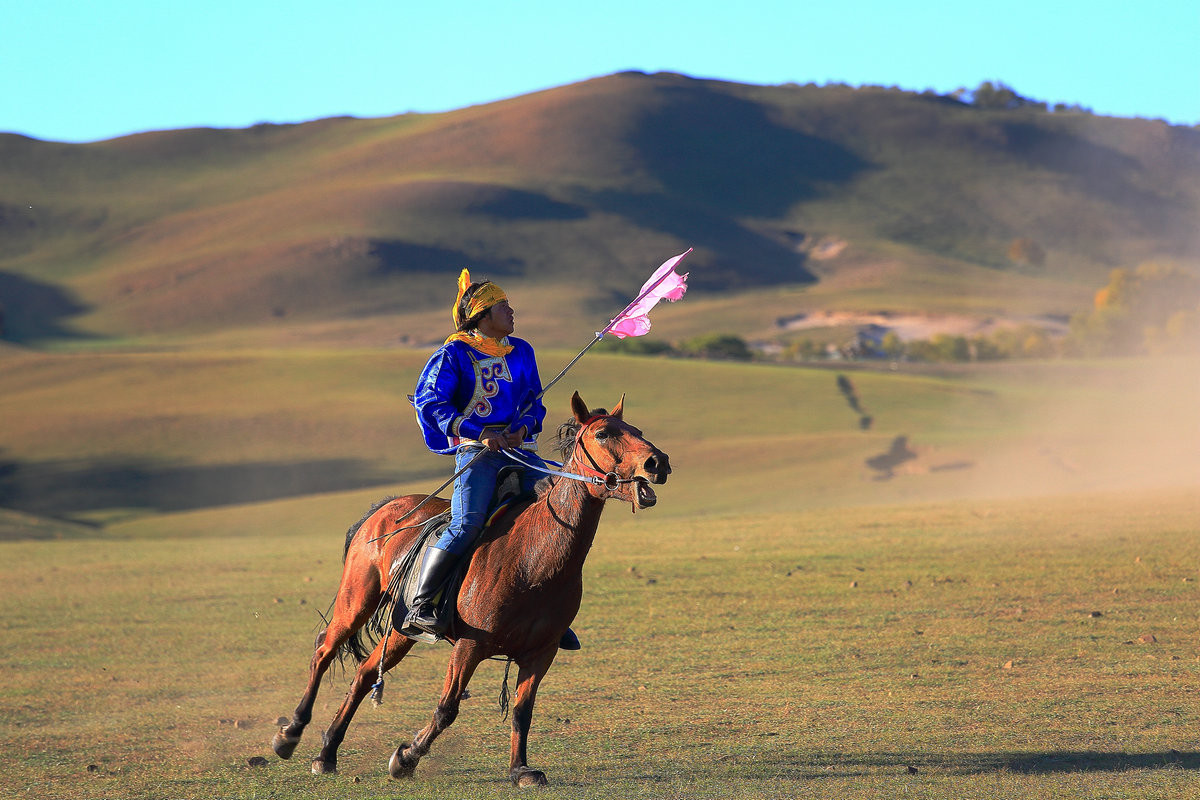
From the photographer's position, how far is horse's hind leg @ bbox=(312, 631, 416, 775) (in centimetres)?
865

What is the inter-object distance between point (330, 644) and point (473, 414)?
2.31 m

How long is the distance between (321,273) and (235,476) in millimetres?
103147

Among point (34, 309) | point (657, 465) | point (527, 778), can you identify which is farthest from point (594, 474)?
point (34, 309)

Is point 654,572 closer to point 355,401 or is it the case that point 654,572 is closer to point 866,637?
point 866,637

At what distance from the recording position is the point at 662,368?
2625 inches

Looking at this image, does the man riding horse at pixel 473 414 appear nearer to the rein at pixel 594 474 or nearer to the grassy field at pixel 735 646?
the rein at pixel 594 474

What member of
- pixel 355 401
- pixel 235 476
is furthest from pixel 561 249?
pixel 235 476

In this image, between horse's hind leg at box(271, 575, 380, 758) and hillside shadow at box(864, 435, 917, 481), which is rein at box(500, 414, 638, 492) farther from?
hillside shadow at box(864, 435, 917, 481)

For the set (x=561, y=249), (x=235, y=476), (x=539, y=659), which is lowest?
(x=235, y=476)

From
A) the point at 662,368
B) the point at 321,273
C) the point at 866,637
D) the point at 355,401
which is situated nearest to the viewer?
the point at 866,637

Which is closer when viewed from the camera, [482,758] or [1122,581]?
[482,758]

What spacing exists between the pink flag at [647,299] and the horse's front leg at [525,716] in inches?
85.8

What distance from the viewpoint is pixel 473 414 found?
8.20m

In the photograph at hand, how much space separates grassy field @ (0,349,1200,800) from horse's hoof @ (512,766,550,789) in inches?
4.2
